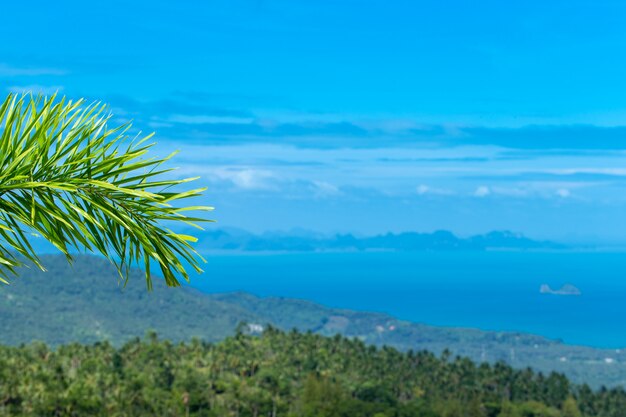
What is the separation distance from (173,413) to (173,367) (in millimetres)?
11105

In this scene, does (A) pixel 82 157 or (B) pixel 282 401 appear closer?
(A) pixel 82 157

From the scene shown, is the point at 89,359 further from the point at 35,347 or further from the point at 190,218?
the point at 190,218

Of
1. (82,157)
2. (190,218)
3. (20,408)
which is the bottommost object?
(20,408)

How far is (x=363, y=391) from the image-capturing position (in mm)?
73438

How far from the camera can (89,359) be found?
69.2m

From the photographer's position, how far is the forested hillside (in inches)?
2237

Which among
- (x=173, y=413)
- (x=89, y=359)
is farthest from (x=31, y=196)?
(x=89, y=359)

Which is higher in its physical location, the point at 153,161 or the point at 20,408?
the point at 153,161

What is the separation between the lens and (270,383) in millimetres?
69625

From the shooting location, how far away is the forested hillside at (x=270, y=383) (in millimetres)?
56812

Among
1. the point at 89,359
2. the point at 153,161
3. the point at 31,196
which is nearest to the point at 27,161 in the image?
the point at 31,196

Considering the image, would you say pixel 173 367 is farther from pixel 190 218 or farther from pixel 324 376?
pixel 190 218

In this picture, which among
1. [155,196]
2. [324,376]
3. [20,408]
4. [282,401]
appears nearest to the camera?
[155,196]

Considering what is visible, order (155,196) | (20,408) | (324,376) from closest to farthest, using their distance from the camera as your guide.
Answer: (155,196) → (20,408) → (324,376)
